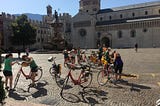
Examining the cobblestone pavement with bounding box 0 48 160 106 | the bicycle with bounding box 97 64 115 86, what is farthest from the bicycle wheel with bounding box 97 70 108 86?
the cobblestone pavement with bounding box 0 48 160 106

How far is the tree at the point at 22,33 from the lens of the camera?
7144cm

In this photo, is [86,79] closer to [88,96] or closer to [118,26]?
[88,96]

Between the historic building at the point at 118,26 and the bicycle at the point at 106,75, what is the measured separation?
63.2 meters

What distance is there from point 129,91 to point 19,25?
212ft

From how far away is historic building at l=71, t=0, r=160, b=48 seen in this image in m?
75.1

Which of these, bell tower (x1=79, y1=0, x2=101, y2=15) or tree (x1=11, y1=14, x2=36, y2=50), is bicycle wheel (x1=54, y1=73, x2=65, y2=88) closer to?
tree (x1=11, y1=14, x2=36, y2=50)

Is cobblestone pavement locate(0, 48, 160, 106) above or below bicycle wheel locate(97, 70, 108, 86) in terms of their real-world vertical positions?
below

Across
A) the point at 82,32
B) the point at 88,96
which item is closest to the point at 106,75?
the point at 88,96

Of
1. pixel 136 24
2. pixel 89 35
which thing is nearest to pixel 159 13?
pixel 136 24

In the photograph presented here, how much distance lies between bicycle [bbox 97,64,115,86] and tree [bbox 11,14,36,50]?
60.8 metres

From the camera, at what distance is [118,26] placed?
7994 centimetres

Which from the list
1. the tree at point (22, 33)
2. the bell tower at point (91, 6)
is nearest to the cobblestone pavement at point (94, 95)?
the tree at point (22, 33)

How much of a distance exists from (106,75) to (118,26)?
68515 millimetres

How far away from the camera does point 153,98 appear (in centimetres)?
945
